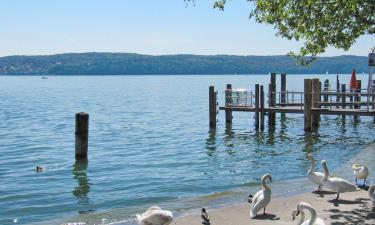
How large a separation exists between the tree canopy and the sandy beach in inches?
168

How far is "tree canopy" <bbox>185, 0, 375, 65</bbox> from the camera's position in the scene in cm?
1355

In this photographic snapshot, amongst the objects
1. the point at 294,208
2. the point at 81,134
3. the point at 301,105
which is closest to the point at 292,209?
the point at 294,208

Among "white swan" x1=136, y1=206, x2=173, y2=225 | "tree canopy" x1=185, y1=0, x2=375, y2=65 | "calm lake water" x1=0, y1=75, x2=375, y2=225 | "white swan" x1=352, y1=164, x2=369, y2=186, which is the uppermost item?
"tree canopy" x1=185, y1=0, x2=375, y2=65

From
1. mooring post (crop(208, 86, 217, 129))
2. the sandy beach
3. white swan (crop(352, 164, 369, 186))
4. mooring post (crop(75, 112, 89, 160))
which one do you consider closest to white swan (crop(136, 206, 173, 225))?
the sandy beach

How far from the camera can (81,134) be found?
76.8 ft

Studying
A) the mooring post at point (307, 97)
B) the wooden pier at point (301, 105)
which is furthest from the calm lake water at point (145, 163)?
the mooring post at point (307, 97)

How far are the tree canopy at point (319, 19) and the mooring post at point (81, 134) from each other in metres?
9.94

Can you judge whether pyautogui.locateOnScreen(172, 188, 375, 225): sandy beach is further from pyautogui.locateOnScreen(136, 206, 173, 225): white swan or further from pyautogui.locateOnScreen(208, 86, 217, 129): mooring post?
pyautogui.locateOnScreen(208, 86, 217, 129): mooring post

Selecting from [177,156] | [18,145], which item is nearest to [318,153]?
[177,156]

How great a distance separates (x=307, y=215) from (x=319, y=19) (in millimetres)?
5125

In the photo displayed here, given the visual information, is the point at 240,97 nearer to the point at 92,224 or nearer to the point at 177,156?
the point at 177,156

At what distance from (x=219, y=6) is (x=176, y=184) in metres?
8.01

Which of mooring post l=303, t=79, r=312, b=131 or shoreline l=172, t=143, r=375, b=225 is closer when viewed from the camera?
shoreline l=172, t=143, r=375, b=225

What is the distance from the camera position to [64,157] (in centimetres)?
2798
